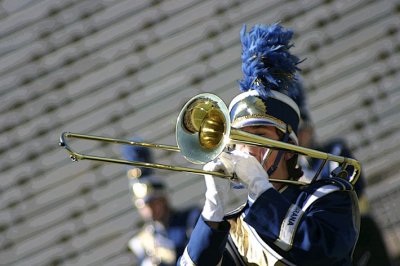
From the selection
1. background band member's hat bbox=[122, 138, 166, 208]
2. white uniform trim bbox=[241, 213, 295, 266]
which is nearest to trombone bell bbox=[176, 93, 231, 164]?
white uniform trim bbox=[241, 213, 295, 266]

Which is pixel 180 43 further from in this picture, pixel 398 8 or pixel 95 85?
pixel 398 8

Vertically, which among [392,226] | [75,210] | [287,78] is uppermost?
[75,210]

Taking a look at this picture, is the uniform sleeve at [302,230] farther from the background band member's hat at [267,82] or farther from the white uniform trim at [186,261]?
the background band member's hat at [267,82]

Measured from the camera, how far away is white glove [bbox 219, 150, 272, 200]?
391 cm

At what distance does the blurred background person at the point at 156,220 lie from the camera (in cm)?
696

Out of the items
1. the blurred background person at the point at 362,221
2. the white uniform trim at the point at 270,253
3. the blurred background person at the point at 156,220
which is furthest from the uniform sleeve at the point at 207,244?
the blurred background person at the point at 156,220

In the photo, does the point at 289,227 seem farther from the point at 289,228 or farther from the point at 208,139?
the point at 208,139

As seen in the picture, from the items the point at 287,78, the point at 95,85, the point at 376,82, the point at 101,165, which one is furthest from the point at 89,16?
the point at 287,78

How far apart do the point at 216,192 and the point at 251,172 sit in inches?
6.1

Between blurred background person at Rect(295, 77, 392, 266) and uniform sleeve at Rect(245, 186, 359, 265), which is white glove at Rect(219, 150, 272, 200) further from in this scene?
blurred background person at Rect(295, 77, 392, 266)

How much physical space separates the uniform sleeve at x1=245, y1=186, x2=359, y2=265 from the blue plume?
0.51m

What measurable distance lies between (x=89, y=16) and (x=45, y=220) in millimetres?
1704

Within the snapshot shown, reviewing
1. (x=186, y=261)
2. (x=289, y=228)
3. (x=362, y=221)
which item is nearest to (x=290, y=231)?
(x=289, y=228)

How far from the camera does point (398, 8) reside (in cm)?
856
